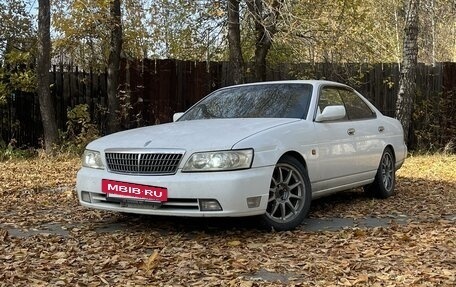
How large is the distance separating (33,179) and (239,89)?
4064 mm

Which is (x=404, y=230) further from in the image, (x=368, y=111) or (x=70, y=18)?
(x=70, y=18)

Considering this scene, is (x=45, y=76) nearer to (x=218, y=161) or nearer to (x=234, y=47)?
(x=234, y=47)

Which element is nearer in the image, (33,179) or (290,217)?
(290,217)

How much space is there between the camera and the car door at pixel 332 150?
5.79m

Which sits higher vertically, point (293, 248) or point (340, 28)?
point (340, 28)

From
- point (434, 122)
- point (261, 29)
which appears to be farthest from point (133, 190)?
point (434, 122)

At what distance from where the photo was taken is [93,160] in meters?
5.35

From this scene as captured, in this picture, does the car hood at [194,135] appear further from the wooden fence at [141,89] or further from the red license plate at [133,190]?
the wooden fence at [141,89]

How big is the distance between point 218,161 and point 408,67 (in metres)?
8.98

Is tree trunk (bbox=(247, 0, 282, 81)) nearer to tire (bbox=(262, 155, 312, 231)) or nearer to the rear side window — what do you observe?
the rear side window

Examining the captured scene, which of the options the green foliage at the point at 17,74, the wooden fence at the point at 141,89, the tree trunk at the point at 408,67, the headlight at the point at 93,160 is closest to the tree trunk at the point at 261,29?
the wooden fence at the point at 141,89

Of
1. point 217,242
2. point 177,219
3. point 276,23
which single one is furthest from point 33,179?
point 276,23

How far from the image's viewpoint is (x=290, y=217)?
5.27 meters

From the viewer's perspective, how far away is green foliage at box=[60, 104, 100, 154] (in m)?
12.4
